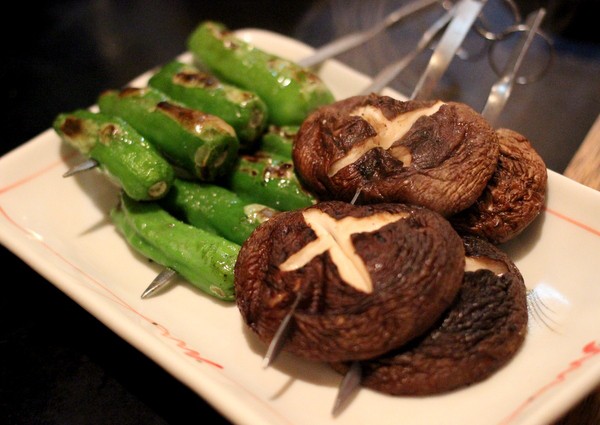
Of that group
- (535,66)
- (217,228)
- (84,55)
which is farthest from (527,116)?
(84,55)

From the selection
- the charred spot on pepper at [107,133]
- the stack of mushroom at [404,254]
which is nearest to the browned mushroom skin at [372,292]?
the stack of mushroom at [404,254]

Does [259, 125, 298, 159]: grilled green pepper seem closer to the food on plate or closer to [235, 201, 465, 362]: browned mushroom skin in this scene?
the food on plate

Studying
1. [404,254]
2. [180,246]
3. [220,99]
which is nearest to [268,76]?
[220,99]

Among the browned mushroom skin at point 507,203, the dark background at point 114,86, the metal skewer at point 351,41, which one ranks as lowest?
the dark background at point 114,86

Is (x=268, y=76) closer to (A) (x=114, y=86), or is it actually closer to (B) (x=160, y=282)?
(B) (x=160, y=282)

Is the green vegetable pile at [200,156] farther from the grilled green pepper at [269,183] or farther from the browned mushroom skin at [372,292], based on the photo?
the browned mushroom skin at [372,292]

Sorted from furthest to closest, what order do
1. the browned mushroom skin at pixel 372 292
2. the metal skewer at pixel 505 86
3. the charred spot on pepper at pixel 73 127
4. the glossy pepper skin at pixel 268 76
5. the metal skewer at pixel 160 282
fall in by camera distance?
the metal skewer at pixel 505 86 < the glossy pepper skin at pixel 268 76 < the charred spot on pepper at pixel 73 127 < the metal skewer at pixel 160 282 < the browned mushroom skin at pixel 372 292
